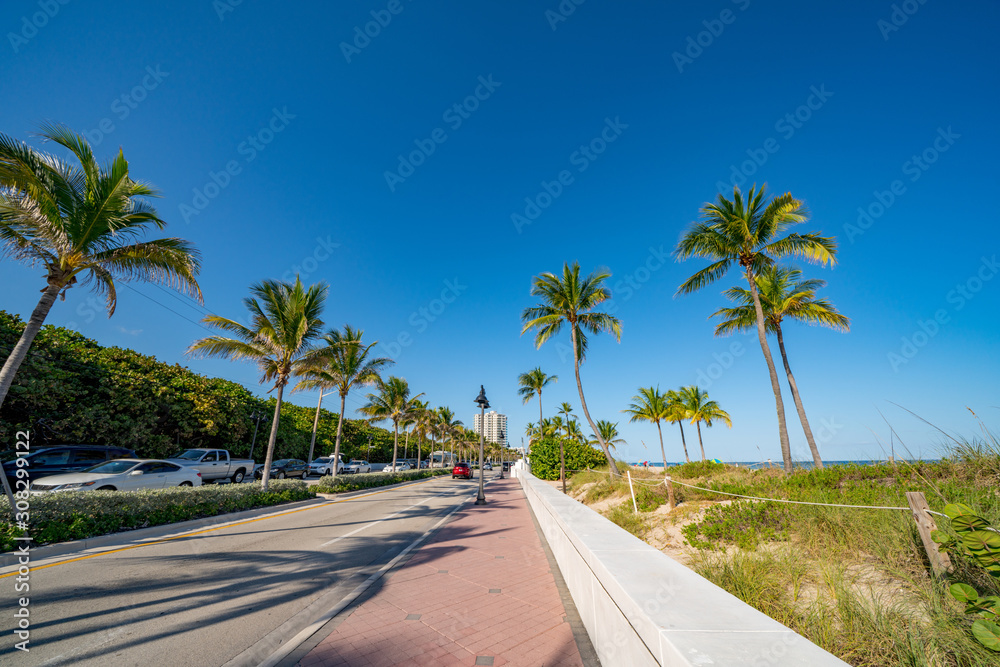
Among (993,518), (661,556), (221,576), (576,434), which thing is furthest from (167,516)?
(576,434)

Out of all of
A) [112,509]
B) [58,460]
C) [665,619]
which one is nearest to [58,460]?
[58,460]

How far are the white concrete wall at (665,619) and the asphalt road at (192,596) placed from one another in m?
3.14

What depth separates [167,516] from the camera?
9547 mm

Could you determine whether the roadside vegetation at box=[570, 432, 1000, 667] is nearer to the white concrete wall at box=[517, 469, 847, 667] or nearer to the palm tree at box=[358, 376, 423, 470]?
the white concrete wall at box=[517, 469, 847, 667]

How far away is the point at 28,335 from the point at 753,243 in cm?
2139

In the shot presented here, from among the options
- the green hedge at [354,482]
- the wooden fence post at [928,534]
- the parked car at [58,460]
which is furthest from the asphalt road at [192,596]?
the green hedge at [354,482]

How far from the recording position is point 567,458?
28406 mm

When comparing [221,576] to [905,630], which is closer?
[905,630]

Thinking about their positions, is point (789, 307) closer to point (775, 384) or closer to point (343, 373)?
point (775, 384)

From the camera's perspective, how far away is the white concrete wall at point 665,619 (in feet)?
5.48

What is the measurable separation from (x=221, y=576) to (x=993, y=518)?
30.6 ft

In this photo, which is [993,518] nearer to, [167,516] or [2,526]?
[2,526]

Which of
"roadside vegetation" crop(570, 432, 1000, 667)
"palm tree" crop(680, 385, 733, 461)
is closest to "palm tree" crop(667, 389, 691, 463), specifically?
"palm tree" crop(680, 385, 733, 461)

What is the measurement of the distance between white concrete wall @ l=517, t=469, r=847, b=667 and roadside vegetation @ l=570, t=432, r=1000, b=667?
4.53 feet
